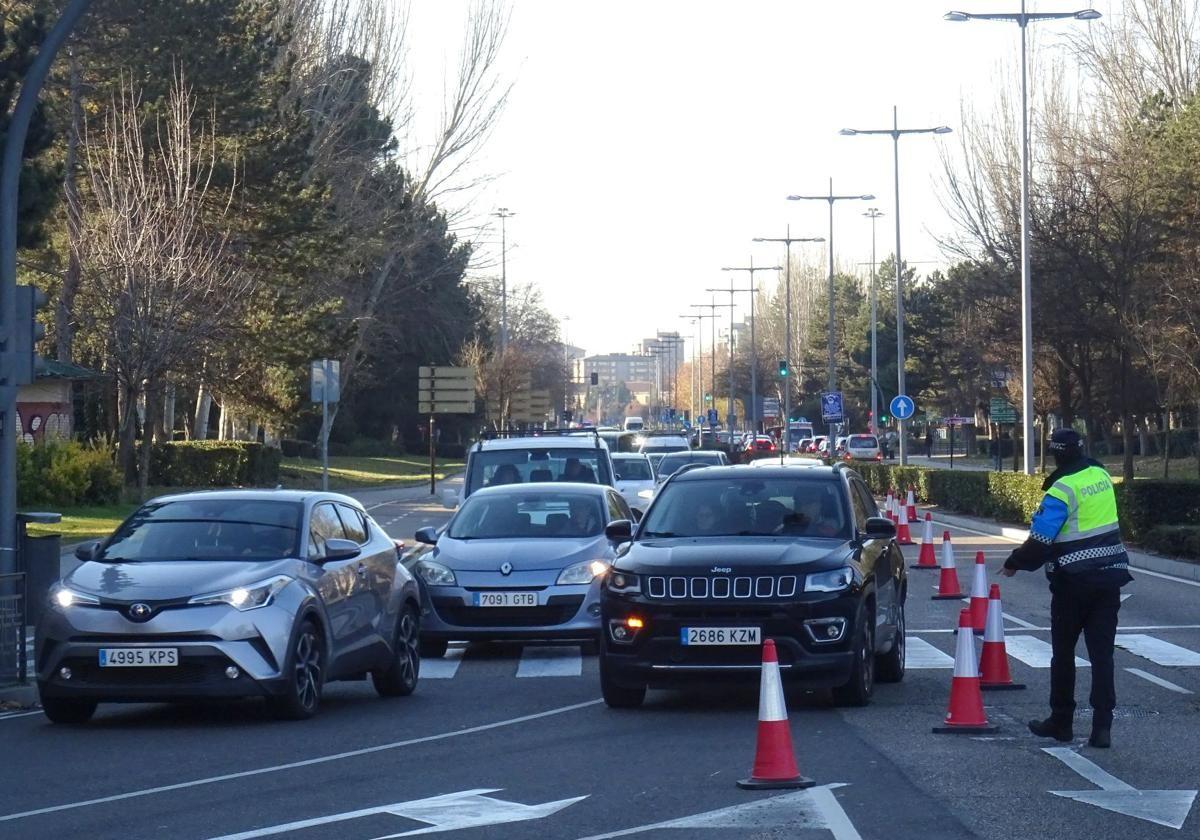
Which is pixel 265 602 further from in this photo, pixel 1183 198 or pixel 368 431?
pixel 368 431

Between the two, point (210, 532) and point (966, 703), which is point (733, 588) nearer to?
point (966, 703)

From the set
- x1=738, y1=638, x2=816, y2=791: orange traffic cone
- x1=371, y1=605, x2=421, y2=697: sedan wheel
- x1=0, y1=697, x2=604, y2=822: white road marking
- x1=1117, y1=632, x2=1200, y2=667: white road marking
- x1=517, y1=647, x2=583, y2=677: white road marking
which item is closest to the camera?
x1=0, y1=697, x2=604, y2=822: white road marking

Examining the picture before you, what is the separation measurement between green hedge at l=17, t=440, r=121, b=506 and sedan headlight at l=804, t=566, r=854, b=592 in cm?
2709

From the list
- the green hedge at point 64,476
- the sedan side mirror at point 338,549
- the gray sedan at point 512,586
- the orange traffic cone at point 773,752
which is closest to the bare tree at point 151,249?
the green hedge at point 64,476

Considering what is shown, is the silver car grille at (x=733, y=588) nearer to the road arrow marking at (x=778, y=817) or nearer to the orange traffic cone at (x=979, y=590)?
the road arrow marking at (x=778, y=817)

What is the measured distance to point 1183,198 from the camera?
36.8 metres

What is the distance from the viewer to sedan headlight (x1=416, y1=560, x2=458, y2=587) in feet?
49.9

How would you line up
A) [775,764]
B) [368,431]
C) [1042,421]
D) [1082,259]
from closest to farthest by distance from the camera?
[775,764] < [1082,259] < [1042,421] < [368,431]

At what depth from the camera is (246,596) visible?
1116 cm

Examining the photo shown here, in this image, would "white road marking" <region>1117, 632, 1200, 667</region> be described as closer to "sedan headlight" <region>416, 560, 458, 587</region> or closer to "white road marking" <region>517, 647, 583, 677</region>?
"white road marking" <region>517, 647, 583, 677</region>

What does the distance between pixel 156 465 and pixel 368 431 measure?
43.7 meters

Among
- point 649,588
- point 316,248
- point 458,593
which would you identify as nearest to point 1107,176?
point 316,248

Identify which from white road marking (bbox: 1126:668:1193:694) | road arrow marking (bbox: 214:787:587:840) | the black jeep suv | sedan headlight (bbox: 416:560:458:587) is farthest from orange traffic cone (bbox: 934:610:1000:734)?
sedan headlight (bbox: 416:560:458:587)

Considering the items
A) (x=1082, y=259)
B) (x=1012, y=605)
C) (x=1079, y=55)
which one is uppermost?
(x=1079, y=55)
